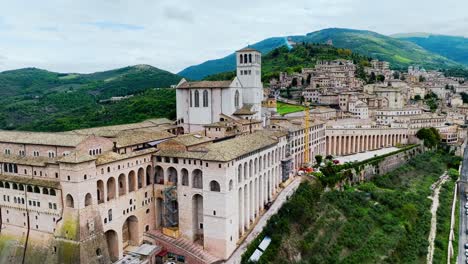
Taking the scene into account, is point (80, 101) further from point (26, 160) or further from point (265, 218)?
point (265, 218)

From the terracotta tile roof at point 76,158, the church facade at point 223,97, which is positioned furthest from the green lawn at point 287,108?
the terracotta tile roof at point 76,158

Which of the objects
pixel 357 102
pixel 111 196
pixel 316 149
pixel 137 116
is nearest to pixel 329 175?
pixel 316 149

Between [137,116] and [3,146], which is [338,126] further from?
[3,146]

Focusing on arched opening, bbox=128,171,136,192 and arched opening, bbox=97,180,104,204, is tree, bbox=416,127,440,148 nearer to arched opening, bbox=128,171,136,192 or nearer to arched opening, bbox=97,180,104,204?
arched opening, bbox=128,171,136,192

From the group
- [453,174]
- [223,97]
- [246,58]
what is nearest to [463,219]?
[453,174]

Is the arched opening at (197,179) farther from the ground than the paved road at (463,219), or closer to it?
farther from the ground

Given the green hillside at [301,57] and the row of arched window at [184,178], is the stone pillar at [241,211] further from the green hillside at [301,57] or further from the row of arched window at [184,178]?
the green hillside at [301,57]

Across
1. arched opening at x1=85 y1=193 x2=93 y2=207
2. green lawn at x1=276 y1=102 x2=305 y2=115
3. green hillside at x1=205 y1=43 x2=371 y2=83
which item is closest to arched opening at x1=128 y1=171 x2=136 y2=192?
arched opening at x1=85 y1=193 x2=93 y2=207
